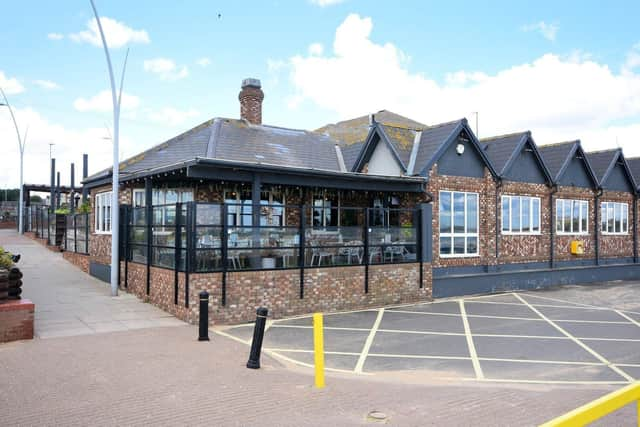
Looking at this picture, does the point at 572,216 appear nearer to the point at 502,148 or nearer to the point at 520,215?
the point at 520,215

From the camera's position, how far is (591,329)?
1188 cm

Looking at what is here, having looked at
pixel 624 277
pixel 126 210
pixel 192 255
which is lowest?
pixel 624 277

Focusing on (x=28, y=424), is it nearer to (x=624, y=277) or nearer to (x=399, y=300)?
(x=399, y=300)

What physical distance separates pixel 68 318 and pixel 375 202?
1075 cm

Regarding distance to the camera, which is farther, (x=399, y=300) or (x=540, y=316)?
(x=399, y=300)

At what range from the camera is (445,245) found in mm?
17141

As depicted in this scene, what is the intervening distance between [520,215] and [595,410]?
1732 centimetres

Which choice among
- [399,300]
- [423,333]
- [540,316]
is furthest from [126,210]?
[540,316]

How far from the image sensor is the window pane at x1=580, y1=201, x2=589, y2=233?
73.5ft

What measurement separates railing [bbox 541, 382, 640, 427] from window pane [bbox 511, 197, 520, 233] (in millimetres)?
16217

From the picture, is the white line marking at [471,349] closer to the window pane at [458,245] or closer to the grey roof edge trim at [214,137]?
the window pane at [458,245]

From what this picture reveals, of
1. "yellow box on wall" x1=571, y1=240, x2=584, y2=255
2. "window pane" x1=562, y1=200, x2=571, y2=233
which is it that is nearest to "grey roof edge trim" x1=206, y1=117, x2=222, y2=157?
"window pane" x1=562, y1=200, x2=571, y2=233

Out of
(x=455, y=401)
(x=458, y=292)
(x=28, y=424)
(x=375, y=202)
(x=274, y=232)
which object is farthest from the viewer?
(x=375, y=202)

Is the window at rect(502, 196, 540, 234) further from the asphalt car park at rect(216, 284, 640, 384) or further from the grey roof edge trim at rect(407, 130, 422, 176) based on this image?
the asphalt car park at rect(216, 284, 640, 384)
